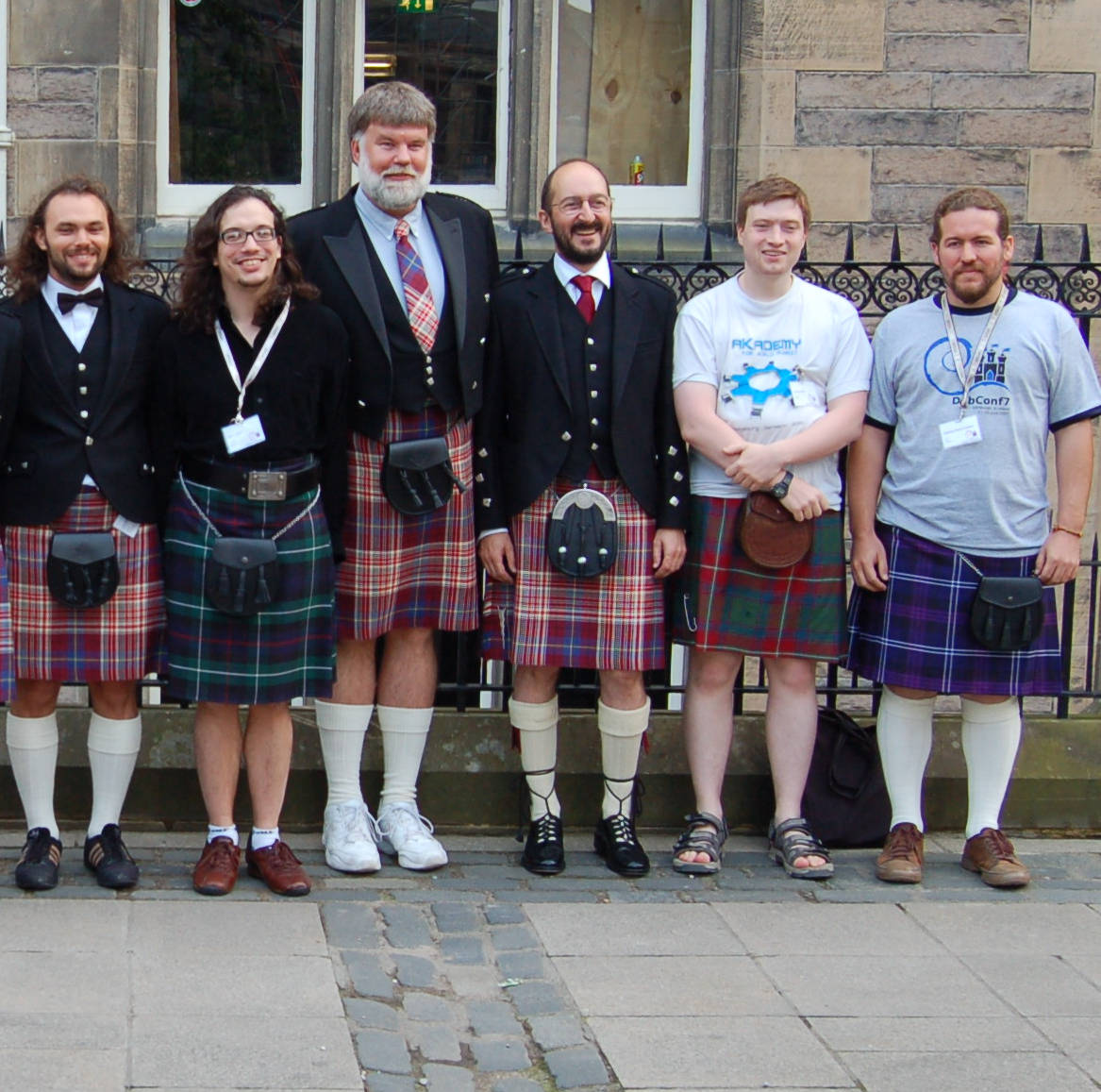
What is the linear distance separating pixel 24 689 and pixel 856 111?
5.63 meters

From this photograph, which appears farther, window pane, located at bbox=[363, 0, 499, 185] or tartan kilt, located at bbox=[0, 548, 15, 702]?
window pane, located at bbox=[363, 0, 499, 185]

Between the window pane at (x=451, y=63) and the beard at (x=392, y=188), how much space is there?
4.51 meters

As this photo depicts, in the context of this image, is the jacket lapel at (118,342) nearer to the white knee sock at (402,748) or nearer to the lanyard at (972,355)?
the white knee sock at (402,748)

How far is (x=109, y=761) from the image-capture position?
5023 millimetres

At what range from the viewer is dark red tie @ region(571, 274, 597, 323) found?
518 centimetres

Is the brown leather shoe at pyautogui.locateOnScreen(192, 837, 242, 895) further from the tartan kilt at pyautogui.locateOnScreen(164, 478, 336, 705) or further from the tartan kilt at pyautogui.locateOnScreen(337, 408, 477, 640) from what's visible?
the tartan kilt at pyautogui.locateOnScreen(337, 408, 477, 640)

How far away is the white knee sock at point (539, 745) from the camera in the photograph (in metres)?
5.31

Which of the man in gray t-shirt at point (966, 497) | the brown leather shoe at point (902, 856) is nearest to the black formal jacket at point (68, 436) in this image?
the man in gray t-shirt at point (966, 497)

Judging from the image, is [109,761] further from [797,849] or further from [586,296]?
[797,849]

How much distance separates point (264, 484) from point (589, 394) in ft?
3.08

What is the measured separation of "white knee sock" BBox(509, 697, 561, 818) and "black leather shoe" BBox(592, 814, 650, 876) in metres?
0.16

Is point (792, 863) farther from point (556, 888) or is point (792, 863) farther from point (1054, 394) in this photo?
point (1054, 394)

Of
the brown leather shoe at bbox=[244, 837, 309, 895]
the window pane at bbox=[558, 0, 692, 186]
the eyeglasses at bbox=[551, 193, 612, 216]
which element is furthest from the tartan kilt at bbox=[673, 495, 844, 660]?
the window pane at bbox=[558, 0, 692, 186]

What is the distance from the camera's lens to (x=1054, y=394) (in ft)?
16.8
